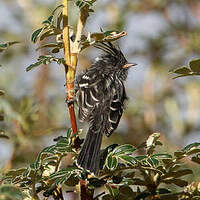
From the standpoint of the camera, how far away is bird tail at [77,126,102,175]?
219cm

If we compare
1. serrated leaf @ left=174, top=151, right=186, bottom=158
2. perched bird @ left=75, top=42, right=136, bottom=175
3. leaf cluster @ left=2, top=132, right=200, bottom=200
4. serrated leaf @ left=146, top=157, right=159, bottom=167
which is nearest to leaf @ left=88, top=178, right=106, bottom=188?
leaf cluster @ left=2, top=132, right=200, bottom=200

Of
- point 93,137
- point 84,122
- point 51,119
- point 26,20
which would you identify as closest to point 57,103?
point 51,119

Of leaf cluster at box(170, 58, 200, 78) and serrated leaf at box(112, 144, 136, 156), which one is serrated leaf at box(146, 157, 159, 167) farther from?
leaf cluster at box(170, 58, 200, 78)

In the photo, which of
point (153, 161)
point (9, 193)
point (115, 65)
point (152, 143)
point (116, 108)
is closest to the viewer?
point (9, 193)

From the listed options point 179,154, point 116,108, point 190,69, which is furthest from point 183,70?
point 116,108

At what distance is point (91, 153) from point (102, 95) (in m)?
1.21

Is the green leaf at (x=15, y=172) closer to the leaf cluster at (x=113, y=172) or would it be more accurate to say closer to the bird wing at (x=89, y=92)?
the leaf cluster at (x=113, y=172)

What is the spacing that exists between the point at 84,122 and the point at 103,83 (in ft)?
1.50

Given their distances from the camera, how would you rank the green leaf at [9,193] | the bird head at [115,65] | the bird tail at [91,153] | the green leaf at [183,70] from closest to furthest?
the green leaf at [9,193] < the green leaf at [183,70] < the bird tail at [91,153] < the bird head at [115,65]

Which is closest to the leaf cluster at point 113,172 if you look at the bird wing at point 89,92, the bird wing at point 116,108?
the bird wing at point 116,108

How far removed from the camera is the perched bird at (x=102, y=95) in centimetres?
345

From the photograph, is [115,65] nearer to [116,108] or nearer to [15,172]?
Result: [116,108]

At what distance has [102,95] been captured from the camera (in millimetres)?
3750

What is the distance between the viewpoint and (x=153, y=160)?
2.02 metres
